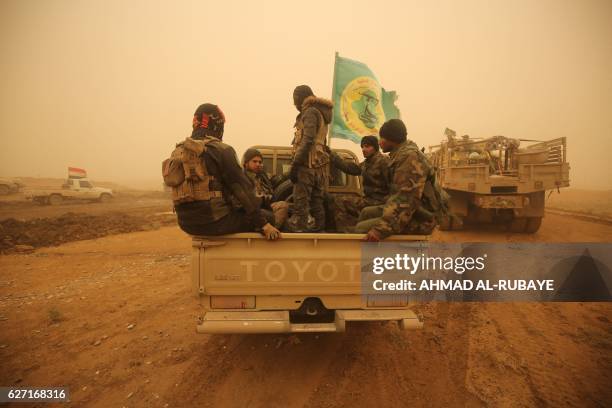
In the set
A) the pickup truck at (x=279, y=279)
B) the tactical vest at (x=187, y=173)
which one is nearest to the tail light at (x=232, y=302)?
the pickup truck at (x=279, y=279)

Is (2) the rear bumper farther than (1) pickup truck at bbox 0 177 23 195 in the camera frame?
No

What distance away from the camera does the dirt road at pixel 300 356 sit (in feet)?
8.38

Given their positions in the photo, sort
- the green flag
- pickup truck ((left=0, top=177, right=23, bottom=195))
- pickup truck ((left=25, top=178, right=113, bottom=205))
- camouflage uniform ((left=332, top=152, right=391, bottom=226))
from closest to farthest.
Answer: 1. camouflage uniform ((left=332, top=152, right=391, bottom=226))
2. the green flag
3. pickup truck ((left=25, top=178, right=113, bottom=205))
4. pickup truck ((left=0, top=177, right=23, bottom=195))

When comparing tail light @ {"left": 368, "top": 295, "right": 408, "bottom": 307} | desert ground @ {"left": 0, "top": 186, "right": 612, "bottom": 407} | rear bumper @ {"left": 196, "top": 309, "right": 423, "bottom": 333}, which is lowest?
desert ground @ {"left": 0, "top": 186, "right": 612, "bottom": 407}

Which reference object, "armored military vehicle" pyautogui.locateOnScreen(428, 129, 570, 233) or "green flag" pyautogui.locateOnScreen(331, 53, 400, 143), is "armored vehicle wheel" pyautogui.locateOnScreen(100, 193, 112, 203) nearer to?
"green flag" pyautogui.locateOnScreen(331, 53, 400, 143)

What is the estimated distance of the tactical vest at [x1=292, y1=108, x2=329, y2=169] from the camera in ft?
10.8

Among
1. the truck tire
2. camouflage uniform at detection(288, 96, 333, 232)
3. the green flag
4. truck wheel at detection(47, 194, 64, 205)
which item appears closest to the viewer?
camouflage uniform at detection(288, 96, 333, 232)

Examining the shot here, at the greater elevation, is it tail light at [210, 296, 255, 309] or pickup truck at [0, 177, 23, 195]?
pickup truck at [0, 177, 23, 195]

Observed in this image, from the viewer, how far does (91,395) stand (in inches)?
102

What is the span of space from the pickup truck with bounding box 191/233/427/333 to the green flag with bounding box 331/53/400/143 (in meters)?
4.40

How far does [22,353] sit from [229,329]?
2.44m

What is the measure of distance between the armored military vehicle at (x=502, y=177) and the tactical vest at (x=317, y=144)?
515cm

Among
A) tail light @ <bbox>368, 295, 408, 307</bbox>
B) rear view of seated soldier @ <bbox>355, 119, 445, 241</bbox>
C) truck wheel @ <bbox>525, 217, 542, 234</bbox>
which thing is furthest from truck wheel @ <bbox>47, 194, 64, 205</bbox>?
truck wheel @ <bbox>525, 217, 542, 234</bbox>

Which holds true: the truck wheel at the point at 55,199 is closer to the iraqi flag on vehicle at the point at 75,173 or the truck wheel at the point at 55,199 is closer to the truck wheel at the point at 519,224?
the iraqi flag on vehicle at the point at 75,173
